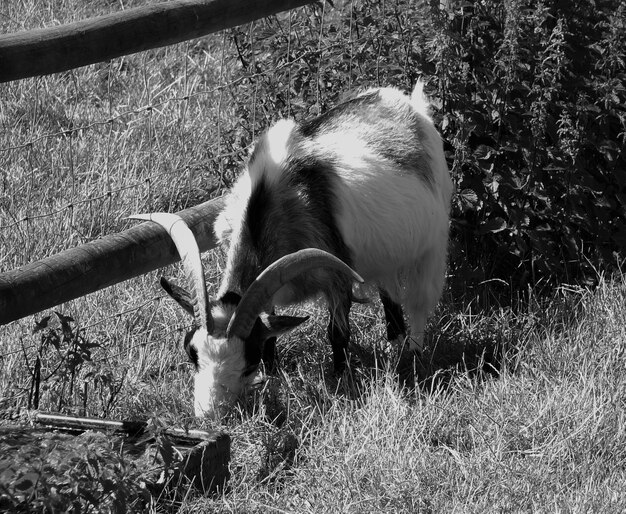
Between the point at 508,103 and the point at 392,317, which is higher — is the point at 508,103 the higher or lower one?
the higher one

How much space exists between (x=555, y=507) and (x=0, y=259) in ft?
11.0

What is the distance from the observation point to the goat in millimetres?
4547

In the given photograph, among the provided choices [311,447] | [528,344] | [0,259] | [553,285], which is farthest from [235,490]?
[553,285]

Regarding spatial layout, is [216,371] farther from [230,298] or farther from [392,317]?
[392,317]

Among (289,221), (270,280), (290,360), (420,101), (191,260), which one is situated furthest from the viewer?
(420,101)

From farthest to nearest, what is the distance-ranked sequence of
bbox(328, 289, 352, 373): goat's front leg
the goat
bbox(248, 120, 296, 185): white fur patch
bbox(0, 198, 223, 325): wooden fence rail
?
bbox(328, 289, 352, 373): goat's front leg < bbox(248, 120, 296, 185): white fur patch < the goat < bbox(0, 198, 223, 325): wooden fence rail

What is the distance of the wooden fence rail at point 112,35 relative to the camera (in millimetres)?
3672

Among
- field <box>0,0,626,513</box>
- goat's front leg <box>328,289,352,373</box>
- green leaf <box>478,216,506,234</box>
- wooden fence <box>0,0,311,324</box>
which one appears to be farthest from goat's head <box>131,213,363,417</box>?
green leaf <box>478,216,506,234</box>

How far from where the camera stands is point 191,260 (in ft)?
15.1

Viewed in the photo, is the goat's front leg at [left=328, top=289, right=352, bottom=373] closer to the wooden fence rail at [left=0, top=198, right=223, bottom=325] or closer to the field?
the field

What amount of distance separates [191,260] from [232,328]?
370 mm

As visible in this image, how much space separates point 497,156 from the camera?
6055mm

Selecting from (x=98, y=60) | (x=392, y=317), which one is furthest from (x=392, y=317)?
(x=98, y=60)

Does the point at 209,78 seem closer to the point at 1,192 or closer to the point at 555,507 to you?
the point at 1,192
